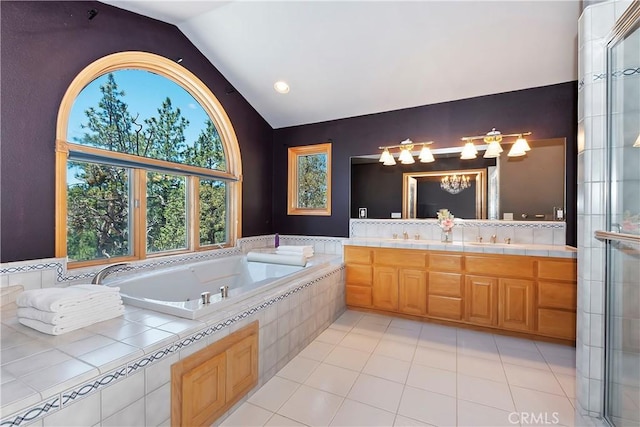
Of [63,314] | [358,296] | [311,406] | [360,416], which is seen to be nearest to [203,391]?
[311,406]

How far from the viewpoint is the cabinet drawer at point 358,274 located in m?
3.19

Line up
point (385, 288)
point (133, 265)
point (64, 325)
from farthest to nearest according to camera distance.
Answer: point (385, 288) → point (133, 265) → point (64, 325)

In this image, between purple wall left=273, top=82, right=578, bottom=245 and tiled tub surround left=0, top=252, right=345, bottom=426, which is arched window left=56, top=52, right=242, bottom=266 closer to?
tiled tub surround left=0, top=252, right=345, bottom=426

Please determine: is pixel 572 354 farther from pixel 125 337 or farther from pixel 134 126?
pixel 134 126

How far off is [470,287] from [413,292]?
1.80 feet

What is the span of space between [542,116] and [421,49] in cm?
141

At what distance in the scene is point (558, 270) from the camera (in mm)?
2445

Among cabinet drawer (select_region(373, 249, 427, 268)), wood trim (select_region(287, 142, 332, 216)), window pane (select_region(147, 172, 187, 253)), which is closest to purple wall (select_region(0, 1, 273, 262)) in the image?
window pane (select_region(147, 172, 187, 253))

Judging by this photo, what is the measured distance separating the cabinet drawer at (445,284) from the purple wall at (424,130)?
114 centimetres

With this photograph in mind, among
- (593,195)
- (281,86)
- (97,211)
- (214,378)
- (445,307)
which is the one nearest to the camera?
(214,378)

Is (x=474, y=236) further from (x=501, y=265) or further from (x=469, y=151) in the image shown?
(x=469, y=151)

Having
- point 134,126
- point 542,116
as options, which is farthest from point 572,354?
point 134,126

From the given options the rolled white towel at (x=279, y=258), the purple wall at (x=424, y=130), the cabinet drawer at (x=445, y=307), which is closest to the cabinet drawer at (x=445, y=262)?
the cabinet drawer at (x=445, y=307)

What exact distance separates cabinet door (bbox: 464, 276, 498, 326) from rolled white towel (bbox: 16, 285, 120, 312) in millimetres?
2923
